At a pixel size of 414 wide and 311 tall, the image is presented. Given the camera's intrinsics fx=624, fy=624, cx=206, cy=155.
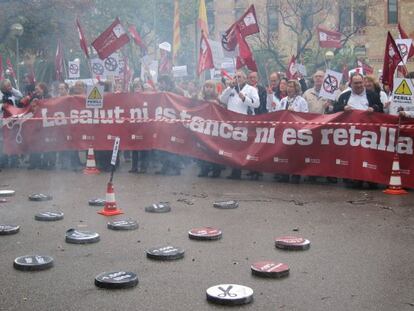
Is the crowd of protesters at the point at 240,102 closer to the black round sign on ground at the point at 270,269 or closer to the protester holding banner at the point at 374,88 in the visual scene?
the protester holding banner at the point at 374,88

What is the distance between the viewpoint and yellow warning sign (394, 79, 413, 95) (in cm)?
943

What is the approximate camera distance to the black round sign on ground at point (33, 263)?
540 centimetres

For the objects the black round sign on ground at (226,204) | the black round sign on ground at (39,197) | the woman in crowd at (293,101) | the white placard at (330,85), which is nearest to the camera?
the black round sign on ground at (226,204)

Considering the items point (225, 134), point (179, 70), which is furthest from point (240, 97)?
point (179, 70)

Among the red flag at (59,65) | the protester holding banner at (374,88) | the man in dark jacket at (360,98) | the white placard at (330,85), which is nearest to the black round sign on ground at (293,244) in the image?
the man in dark jacket at (360,98)

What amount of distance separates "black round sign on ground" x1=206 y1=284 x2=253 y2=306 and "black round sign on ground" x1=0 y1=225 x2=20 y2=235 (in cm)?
297

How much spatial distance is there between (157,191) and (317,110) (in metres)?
3.56

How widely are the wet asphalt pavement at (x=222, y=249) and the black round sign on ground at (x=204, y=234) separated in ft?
0.25

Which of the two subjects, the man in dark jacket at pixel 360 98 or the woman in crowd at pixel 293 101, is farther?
the woman in crowd at pixel 293 101

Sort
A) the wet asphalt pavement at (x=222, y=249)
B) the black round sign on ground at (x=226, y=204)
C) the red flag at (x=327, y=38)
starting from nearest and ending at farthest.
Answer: the wet asphalt pavement at (x=222, y=249) → the black round sign on ground at (x=226, y=204) → the red flag at (x=327, y=38)

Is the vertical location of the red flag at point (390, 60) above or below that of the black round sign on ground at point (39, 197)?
above

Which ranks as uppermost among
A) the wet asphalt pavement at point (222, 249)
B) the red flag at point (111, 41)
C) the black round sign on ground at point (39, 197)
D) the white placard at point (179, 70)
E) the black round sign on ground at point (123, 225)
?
the red flag at point (111, 41)

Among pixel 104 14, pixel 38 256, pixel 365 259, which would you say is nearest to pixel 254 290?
pixel 365 259

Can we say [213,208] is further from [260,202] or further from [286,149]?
[286,149]
